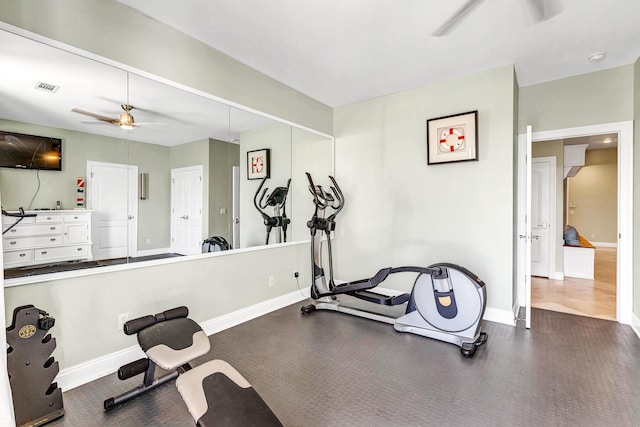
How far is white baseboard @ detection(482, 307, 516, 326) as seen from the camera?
3.31 m

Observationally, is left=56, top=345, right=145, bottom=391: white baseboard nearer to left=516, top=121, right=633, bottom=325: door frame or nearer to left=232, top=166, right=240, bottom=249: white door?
left=232, top=166, right=240, bottom=249: white door

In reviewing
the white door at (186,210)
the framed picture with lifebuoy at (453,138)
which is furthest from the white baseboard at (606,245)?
the white door at (186,210)

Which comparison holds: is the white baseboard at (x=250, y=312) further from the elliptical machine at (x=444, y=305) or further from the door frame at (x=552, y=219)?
the door frame at (x=552, y=219)

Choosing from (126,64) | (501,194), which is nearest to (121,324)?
(126,64)

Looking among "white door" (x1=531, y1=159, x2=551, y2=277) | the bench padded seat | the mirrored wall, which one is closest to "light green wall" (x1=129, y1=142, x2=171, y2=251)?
the mirrored wall

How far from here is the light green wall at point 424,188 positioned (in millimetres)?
3334

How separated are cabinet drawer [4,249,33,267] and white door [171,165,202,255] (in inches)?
39.2

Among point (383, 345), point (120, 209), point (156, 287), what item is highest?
point (120, 209)

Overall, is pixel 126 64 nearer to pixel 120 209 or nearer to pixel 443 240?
pixel 120 209

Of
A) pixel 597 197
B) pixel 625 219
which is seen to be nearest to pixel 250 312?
pixel 625 219

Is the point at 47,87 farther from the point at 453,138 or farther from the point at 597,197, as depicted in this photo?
the point at 597,197

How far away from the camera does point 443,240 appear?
3.72 meters

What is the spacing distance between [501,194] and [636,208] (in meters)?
1.35

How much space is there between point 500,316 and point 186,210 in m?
3.61
